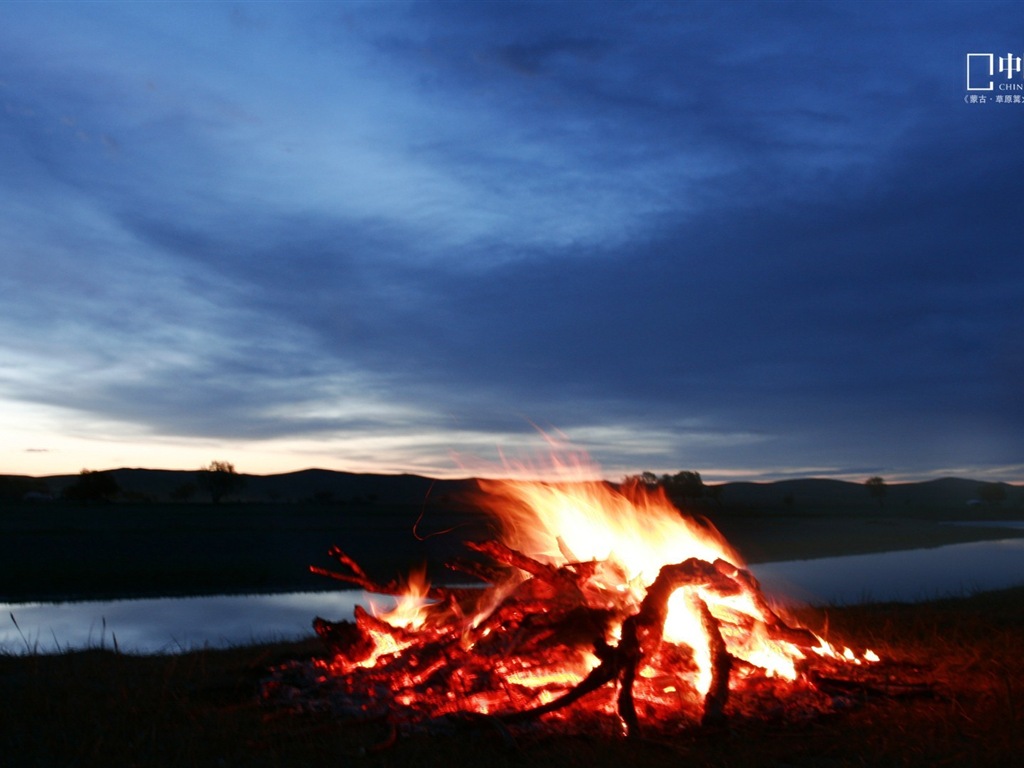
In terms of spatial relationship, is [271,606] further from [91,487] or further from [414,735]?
[91,487]

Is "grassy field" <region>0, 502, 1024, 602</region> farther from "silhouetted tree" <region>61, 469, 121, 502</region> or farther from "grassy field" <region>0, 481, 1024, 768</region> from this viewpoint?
"silhouetted tree" <region>61, 469, 121, 502</region>

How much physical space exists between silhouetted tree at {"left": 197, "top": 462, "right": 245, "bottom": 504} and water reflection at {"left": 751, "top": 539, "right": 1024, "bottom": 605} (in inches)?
1931

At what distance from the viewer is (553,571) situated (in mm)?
6121

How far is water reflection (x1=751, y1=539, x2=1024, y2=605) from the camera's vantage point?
16.4 metres

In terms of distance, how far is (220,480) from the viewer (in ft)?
220

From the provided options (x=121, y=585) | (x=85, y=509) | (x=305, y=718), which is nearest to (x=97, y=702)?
(x=305, y=718)

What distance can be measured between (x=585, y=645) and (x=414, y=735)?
1.30 meters

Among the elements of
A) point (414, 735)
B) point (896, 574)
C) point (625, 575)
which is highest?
point (625, 575)

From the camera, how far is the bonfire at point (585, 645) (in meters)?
5.52

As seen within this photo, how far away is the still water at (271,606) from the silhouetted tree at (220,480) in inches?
1949

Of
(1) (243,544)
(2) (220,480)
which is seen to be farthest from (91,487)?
(1) (243,544)

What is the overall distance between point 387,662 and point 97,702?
5.98ft

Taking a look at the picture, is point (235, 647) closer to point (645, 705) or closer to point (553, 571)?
point (553, 571)

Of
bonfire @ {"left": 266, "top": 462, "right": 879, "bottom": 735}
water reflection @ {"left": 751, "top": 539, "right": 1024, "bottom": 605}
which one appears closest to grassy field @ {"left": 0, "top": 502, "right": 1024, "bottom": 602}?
water reflection @ {"left": 751, "top": 539, "right": 1024, "bottom": 605}
